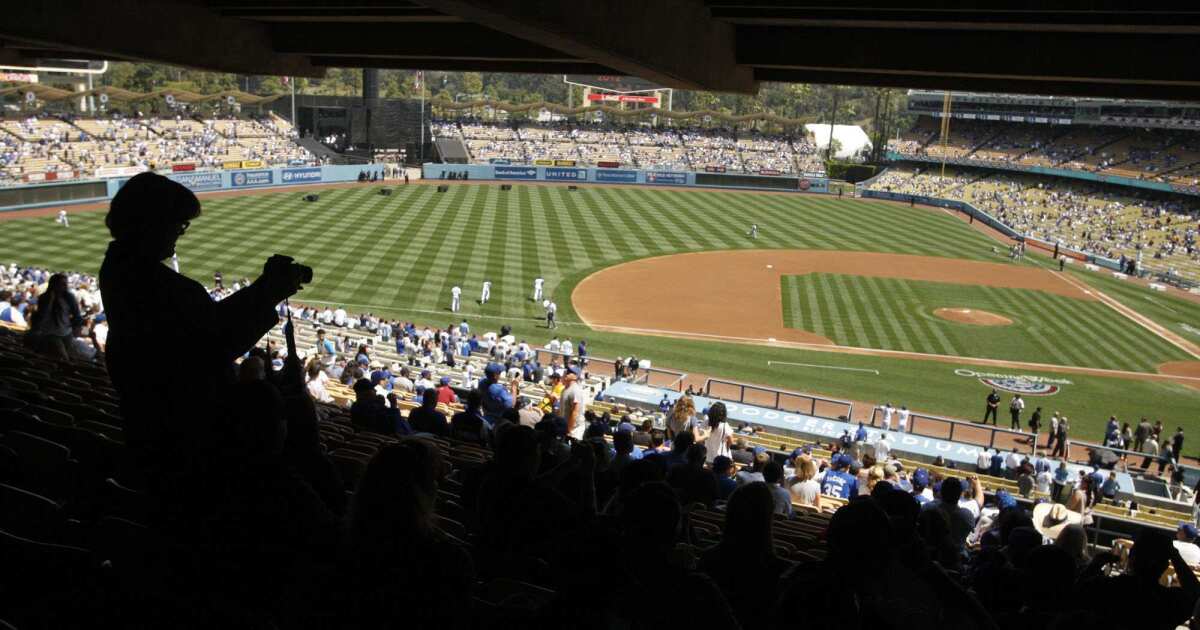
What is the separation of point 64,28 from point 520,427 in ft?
24.0

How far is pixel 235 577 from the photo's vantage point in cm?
299

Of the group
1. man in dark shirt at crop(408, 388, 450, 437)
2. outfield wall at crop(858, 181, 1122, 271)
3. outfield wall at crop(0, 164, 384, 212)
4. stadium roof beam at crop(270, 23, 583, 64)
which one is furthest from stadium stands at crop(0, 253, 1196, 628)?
outfield wall at crop(858, 181, 1122, 271)

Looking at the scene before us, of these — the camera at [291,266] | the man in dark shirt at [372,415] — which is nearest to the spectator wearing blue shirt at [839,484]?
the man in dark shirt at [372,415]

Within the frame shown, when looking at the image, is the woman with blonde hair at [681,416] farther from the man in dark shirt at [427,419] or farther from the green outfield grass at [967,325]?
the green outfield grass at [967,325]

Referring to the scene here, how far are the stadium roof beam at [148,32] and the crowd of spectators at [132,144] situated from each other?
1723 inches

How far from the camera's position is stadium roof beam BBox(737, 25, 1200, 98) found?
7430 mm

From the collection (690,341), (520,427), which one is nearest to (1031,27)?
(520,427)

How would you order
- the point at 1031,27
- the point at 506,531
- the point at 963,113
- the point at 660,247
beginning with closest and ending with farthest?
the point at 506,531 → the point at 1031,27 → the point at 660,247 → the point at 963,113

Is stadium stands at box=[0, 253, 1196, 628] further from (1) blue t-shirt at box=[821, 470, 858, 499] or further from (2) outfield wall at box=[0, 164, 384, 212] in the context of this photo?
(2) outfield wall at box=[0, 164, 384, 212]

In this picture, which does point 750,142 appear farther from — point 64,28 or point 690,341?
point 64,28

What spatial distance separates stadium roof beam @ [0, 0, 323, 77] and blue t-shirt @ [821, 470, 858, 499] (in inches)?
352

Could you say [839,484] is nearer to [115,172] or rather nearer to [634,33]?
[634,33]

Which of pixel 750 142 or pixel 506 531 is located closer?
pixel 506 531

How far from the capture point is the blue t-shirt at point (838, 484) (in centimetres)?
1138
